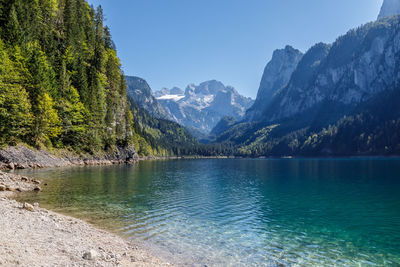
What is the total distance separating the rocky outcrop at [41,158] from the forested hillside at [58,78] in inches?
92.0

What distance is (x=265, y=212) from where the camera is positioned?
91.7ft

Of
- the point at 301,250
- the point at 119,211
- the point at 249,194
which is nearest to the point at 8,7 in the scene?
the point at 119,211

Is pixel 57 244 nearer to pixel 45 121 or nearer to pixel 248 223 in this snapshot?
pixel 248 223

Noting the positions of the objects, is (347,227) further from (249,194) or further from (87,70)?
(87,70)

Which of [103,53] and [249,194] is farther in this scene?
[103,53]

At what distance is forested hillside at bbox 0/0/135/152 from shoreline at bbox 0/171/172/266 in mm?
43157

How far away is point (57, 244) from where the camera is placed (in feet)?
44.2

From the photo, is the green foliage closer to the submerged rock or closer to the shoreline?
the shoreline

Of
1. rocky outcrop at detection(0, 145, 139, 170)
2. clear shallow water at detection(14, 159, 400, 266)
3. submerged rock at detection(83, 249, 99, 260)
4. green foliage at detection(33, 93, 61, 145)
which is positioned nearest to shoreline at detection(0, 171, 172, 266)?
submerged rock at detection(83, 249, 99, 260)

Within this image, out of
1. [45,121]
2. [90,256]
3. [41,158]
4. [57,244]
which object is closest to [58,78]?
[45,121]

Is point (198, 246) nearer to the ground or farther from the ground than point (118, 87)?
nearer to the ground

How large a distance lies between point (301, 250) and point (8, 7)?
8538 centimetres

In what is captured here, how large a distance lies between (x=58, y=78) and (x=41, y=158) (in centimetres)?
2829

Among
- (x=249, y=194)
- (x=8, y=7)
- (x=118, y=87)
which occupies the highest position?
(x=8, y=7)
